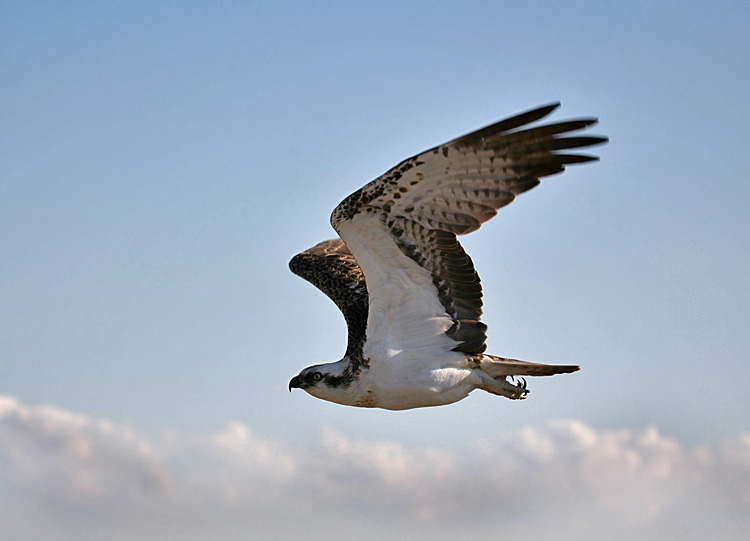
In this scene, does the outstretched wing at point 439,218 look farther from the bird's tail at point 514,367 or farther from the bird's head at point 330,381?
the bird's head at point 330,381

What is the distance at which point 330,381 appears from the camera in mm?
9914

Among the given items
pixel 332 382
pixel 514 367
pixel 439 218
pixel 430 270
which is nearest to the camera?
pixel 439 218

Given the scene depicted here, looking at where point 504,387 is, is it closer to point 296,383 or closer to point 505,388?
point 505,388

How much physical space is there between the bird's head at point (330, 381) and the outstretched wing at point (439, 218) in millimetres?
445

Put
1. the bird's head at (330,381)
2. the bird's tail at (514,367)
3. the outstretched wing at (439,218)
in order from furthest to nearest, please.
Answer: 1. the bird's tail at (514,367)
2. the bird's head at (330,381)
3. the outstretched wing at (439,218)

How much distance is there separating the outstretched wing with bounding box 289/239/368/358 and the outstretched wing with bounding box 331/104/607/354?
726 millimetres

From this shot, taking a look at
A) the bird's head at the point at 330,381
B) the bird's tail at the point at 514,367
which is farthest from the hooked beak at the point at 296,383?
the bird's tail at the point at 514,367

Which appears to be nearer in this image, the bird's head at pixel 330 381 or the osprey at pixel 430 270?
the osprey at pixel 430 270

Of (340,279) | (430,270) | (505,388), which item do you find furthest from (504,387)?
(340,279)

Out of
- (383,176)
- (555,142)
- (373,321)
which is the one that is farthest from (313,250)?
(555,142)

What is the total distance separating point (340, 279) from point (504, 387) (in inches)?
112

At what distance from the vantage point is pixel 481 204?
877cm

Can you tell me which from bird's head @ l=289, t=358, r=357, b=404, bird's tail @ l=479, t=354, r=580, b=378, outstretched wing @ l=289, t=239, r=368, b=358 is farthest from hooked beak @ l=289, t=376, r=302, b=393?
bird's tail @ l=479, t=354, r=580, b=378

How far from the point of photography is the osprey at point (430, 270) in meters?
8.47
